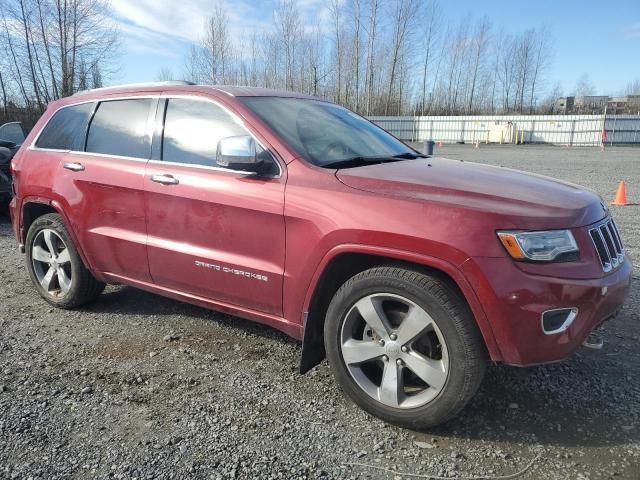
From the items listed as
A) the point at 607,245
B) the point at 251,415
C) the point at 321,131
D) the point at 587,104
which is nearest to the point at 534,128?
the point at 587,104

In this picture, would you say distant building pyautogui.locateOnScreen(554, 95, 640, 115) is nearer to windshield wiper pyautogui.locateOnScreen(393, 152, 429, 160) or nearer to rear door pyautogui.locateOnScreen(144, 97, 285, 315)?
windshield wiper pyautogui.locateOnScreen(393, 152, 429, 160)

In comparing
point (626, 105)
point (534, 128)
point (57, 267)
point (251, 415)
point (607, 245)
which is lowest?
point (251, 415)

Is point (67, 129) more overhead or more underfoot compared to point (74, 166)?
more overhead

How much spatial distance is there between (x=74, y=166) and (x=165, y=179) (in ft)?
3.53

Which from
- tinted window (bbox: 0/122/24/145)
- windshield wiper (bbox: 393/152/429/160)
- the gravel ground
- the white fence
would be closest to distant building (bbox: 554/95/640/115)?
the white fence

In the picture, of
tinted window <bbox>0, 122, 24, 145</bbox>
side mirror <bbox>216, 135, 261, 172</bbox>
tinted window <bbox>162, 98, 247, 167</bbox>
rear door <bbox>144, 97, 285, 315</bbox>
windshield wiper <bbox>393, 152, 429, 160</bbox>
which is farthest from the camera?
tinted window <bbox>0, 122, 24, 145</bbox>

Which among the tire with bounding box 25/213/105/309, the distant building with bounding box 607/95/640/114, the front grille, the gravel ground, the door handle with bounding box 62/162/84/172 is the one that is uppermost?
the distant building with bounding box 607/95/640/114

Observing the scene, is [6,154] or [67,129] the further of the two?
[6,154]

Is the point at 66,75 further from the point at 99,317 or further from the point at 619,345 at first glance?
the point at 619,345

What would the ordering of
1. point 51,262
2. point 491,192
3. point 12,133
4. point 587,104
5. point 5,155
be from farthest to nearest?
1. point 587,104
2. point 12,133
3. point 5,155
4. point 51,262
5. point 491,192

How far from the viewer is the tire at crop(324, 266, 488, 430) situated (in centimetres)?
250

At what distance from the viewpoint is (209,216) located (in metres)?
3.25

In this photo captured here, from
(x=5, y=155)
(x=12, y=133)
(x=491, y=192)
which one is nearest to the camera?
(x=491, y=192)

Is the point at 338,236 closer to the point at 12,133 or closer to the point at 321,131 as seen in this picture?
the point at 321,131
